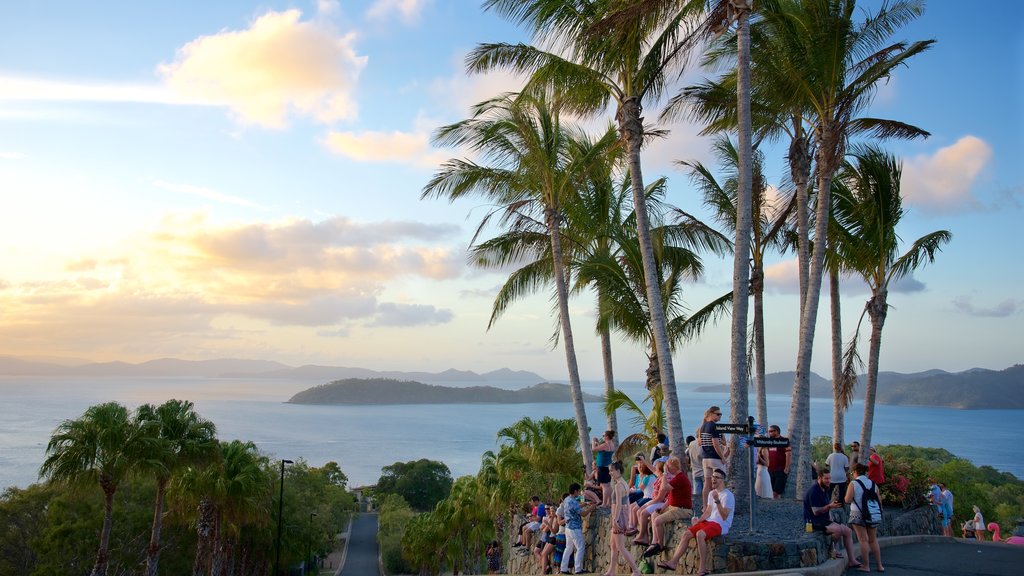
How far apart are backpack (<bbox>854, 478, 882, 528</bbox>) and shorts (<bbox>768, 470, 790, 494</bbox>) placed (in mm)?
5029

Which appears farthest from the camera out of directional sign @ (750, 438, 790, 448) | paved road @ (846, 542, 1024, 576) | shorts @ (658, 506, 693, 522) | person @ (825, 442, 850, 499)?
person @ (825, 442, 850, 499)

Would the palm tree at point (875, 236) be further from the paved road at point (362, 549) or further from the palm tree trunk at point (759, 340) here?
the paved road at point (362, 549)

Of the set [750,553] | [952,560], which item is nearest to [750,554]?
[750,553]

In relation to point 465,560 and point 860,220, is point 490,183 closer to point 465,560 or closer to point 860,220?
point 860,220

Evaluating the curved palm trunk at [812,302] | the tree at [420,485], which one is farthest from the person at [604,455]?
the tree at [420,485]

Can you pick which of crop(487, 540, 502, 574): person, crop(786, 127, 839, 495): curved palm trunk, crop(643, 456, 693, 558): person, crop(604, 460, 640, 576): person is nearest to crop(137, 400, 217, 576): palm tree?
crop(487, 540, 502, 574): person

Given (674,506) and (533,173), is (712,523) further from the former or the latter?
(533,173)

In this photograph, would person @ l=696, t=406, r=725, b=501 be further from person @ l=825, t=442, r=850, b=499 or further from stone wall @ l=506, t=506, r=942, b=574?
person @ l=825, t=442, r=850, b=499

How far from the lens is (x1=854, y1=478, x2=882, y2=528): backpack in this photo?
10.3 m

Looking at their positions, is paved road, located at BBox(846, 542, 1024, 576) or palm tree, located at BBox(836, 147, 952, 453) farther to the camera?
palm tree, located at BBox(836, 147, 952, 453)

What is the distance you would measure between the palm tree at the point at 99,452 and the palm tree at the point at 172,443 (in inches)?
36.4

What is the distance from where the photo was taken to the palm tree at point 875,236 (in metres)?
18.6

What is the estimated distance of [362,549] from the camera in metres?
68.8

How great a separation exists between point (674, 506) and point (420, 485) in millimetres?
94016
